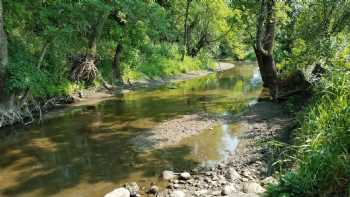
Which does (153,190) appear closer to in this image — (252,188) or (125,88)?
(252,188)

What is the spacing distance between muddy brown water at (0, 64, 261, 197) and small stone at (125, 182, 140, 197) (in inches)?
12.4

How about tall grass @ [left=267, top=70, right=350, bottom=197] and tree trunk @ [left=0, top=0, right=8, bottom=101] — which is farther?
tree trunk @ [left=0, top=0, right=8, bottom=101]

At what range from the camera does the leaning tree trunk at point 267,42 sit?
1477cm

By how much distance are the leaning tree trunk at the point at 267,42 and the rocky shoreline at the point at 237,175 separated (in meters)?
5.16

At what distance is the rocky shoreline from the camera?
6.84 metres

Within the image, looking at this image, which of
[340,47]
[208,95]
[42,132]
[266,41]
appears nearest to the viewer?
[340,47]

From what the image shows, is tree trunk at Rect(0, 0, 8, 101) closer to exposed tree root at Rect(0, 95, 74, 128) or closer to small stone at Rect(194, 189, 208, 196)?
exposed tree root at Rect(0, 95, 74, 128)

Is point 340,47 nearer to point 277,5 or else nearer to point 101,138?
point 277,5

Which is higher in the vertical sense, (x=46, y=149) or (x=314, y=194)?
(x=314, y=194)

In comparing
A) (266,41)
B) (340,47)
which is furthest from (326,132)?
(266,41)

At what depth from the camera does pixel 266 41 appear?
16391mm

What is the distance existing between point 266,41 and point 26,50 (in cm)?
1023

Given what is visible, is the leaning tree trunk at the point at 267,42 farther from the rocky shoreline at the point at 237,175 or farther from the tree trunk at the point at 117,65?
the tree trunk at the point at 117,65

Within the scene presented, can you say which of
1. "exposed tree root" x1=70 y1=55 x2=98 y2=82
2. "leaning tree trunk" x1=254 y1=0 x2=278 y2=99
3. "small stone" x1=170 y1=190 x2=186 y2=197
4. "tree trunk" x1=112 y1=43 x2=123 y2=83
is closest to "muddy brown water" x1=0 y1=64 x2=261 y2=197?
"small stone" x1=170 y1=190 x2=186 y2=197
